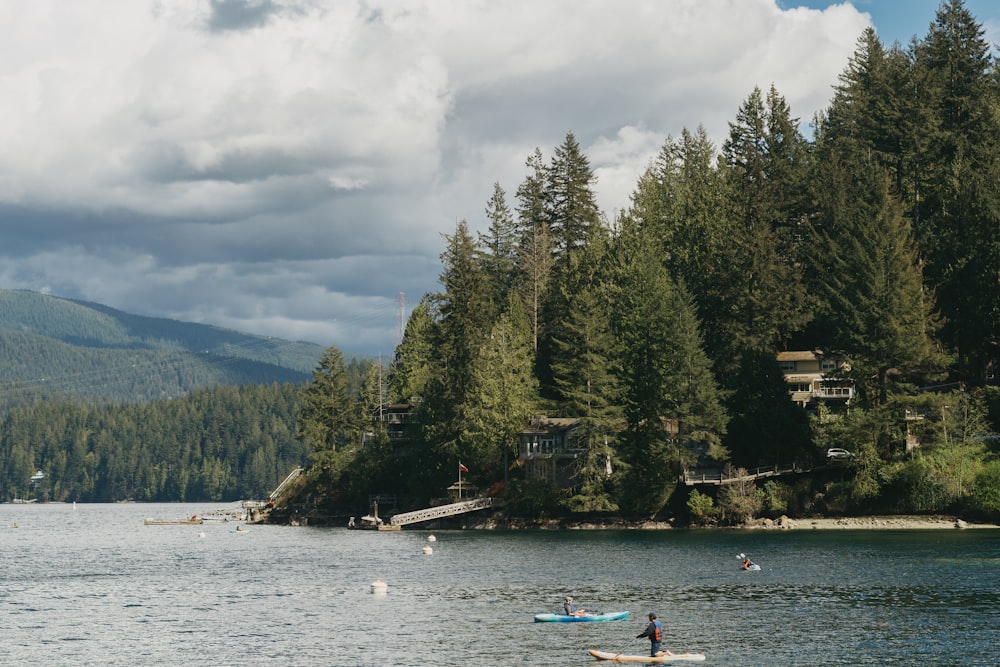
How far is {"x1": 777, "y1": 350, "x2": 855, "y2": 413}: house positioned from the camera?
406 ft

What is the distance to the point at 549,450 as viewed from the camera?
127438mm

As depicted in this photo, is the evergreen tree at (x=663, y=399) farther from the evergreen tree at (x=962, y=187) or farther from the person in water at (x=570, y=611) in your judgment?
the person in water at (x=570, y=611)

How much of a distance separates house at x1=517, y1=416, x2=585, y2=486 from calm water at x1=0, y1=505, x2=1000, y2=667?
18.3 metres

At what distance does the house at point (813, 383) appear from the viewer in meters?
124

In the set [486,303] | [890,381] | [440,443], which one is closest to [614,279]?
[486,303]

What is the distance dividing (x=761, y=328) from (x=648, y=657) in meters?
76.8

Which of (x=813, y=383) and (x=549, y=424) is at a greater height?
(x=813, y=383)

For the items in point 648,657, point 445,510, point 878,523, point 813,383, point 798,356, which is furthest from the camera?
point 445,510

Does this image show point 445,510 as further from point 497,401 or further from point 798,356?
point 798,356

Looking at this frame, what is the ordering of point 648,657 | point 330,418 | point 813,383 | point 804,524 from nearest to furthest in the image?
point 648,657 < point 804,524 < point 813,383 < point 330,418

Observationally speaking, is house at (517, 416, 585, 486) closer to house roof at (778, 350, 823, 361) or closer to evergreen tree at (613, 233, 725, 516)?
evergreen tree at (613, 233, 725, 516)

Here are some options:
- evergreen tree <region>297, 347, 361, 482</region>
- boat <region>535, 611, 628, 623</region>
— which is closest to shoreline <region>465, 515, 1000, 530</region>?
evergreen tree <region>297, 347, 361, 482</region>

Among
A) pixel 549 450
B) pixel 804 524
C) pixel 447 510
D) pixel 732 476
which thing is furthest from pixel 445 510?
pixel 804 524

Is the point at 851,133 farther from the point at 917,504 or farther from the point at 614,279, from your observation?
the point at 917,504
